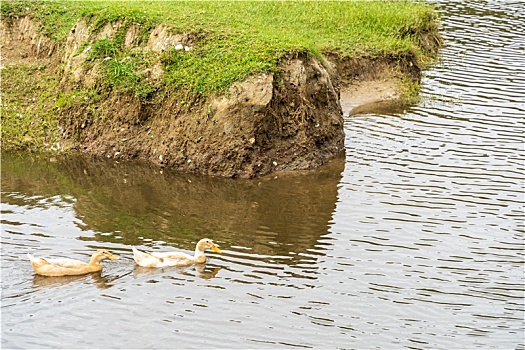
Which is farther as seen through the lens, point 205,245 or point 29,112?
point 29,112

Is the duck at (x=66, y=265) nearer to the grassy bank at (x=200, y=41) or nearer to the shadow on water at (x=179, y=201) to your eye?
the shadow on water at (x=179, y=201)

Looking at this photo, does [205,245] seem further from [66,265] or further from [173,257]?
[66,265]

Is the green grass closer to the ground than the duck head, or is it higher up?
higher up

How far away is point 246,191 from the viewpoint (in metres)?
13.4

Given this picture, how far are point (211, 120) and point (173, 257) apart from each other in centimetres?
381

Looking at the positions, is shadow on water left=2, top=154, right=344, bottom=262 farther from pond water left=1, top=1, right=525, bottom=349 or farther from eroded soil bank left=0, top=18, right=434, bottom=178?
eroded soil bank left=0, top=18, right=434, bottom=178

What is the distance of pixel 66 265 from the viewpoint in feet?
33.8

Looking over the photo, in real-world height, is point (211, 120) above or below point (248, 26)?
below

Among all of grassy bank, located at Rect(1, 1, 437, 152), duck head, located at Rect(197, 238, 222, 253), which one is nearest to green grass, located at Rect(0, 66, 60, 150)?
grassy bank, located at Rect(1, 1, 437, 152)

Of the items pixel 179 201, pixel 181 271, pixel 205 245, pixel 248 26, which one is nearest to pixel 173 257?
pixel 181 271

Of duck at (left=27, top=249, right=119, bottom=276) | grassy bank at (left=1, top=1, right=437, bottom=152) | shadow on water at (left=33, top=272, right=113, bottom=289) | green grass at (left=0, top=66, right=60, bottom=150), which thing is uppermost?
grassy bank at (left=1, top=1, right=437, bottom=152)

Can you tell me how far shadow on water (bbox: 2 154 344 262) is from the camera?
1179 cm

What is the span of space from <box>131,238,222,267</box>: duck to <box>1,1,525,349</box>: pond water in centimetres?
12

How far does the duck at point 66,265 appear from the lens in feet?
33.4
